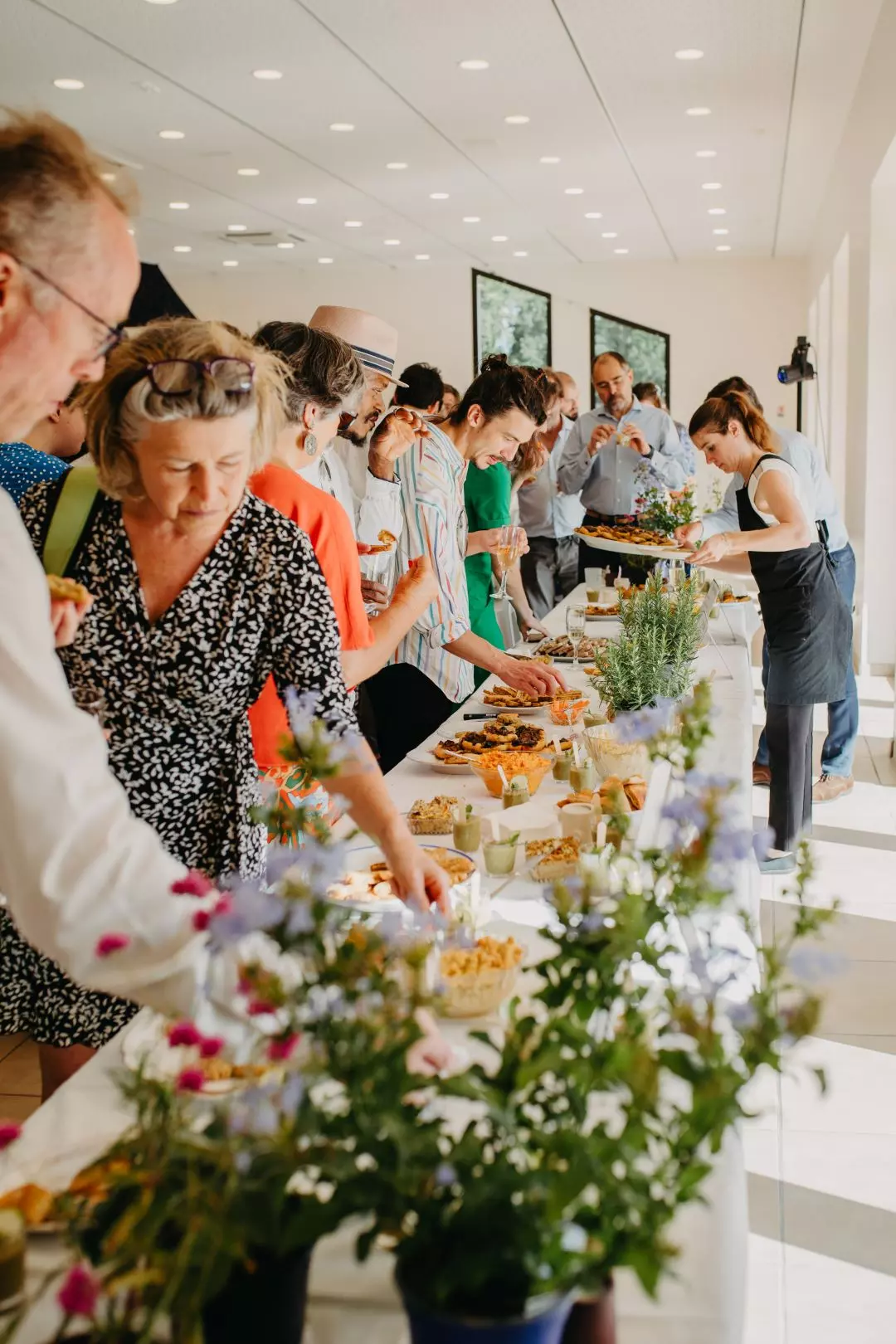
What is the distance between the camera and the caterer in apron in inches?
170

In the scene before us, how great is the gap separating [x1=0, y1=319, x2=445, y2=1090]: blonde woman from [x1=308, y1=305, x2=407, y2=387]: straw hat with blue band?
71.4 inches

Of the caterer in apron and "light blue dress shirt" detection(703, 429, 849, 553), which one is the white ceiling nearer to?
the caterer in apron

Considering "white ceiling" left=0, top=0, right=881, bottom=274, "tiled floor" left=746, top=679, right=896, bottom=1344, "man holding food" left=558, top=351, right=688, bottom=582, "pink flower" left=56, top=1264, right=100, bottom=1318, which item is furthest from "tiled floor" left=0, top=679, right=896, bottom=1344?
"man holding food" left=558, top=351, right=688, bottom=582

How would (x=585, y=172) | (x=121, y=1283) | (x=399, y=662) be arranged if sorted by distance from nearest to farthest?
(x=121, y=1283)
(x=399, y=662)
(x=585, y=172)

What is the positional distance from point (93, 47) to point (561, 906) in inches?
260

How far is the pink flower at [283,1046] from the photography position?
83 centimetres

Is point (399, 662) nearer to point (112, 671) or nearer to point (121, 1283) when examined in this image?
point (112, 671)

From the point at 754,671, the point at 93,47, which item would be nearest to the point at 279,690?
the point at 93,47

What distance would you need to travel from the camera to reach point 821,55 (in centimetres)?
679

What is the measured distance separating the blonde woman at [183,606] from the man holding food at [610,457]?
567cm

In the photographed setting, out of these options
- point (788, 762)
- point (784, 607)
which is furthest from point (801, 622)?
point (788, 762)

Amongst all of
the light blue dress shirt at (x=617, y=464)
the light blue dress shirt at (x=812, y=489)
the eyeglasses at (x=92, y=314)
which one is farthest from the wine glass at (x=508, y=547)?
the light blue dress shirt at (x=617, y=464)

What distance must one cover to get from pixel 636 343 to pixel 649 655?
13.5 metres

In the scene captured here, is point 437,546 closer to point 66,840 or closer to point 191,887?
point 66,840
